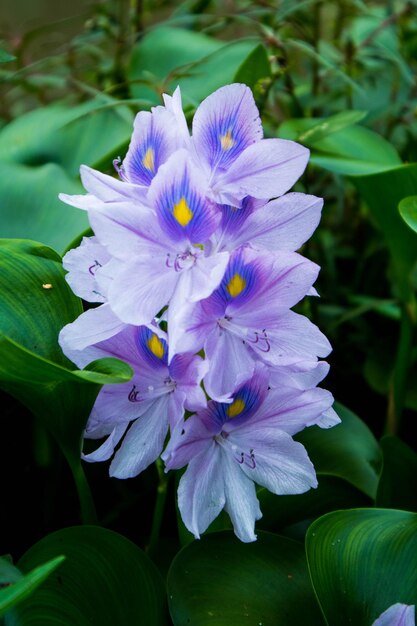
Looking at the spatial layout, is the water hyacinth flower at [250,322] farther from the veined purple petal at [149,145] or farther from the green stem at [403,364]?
the green stem at [403,364]

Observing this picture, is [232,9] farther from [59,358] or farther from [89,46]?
[59,358]

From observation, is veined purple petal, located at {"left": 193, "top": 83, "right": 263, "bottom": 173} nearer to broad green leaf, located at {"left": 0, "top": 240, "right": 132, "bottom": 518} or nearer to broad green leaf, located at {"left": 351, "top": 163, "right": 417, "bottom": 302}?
broad green leaf, located at {"left": 0, "top": 240, "right": 132, "bottom": 518}

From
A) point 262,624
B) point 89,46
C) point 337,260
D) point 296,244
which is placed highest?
point 296,244

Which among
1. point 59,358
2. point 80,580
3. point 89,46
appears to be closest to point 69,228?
point 59,358

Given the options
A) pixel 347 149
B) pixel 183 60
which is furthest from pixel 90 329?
pixel 183 60

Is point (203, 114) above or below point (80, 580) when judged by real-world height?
above

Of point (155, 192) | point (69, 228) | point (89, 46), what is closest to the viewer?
point (155, 192)

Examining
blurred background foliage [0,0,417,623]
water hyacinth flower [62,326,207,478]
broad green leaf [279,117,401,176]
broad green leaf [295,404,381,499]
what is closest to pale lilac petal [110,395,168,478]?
water hyacinth flower [62,326,207,478]
